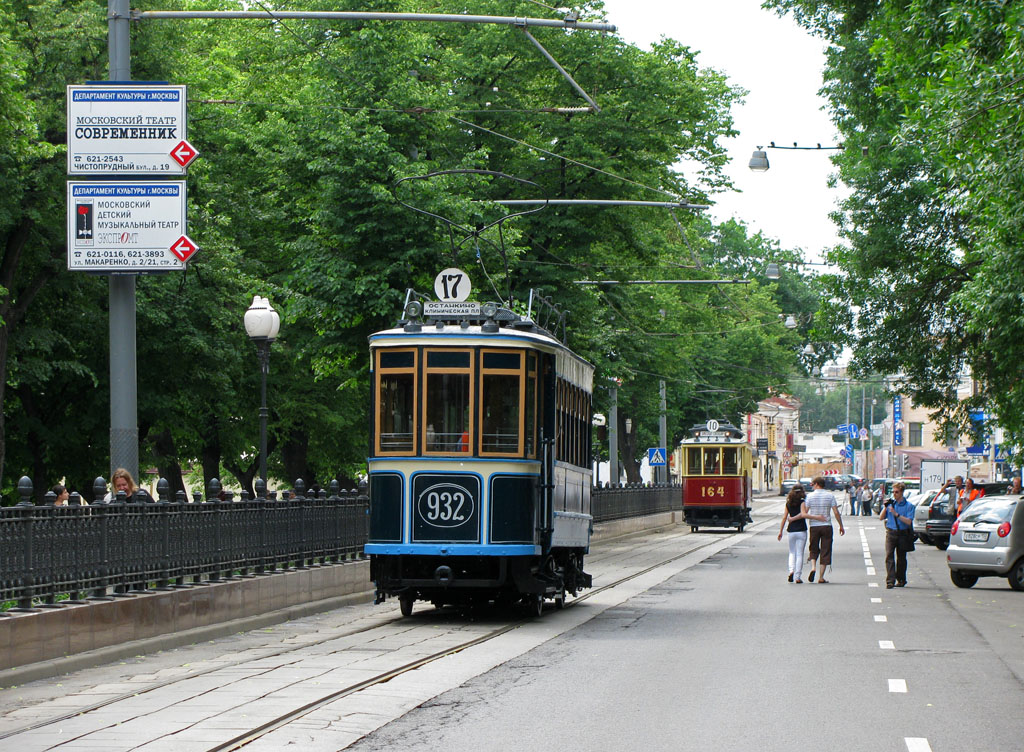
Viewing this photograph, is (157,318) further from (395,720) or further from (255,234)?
(395,720)

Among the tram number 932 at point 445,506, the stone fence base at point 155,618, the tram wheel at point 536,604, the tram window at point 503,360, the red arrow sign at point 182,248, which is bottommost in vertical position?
the tram wheel at point 536,604

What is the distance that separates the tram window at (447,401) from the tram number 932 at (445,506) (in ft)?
1.56

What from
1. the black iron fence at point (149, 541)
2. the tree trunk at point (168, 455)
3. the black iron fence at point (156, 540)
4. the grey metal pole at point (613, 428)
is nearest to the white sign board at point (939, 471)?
the grey metal pole at point (613, 428)

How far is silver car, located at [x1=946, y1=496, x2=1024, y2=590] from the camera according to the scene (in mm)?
24188

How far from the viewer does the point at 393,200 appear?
2522 cm

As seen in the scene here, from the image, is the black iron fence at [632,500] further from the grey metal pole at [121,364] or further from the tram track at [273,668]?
the grey metal pole at [121,364]

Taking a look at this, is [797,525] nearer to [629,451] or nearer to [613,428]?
[613,428]

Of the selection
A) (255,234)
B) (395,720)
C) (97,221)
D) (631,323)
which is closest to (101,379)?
(255,234)

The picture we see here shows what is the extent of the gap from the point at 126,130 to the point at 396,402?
162 inches

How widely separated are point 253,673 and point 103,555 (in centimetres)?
228

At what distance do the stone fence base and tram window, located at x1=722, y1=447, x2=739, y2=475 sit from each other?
100ft

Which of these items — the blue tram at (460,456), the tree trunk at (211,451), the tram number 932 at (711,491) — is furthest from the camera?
the tram number 932 at (711,491)

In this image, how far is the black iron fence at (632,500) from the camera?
4550 centimetres

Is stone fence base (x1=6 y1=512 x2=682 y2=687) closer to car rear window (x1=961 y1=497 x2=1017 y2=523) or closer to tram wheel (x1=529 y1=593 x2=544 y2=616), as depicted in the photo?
tram wheel (x1=529 y1=593 x2=544 y2=616)
